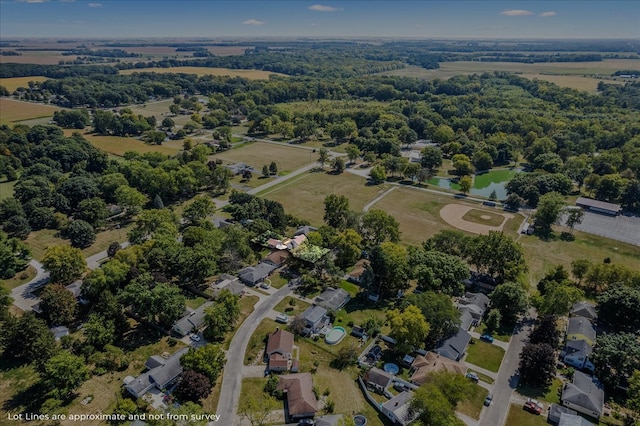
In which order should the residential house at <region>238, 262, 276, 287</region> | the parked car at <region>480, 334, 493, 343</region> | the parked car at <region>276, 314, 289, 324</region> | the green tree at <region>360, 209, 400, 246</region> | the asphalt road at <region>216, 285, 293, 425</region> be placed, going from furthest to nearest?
the green tree at <region>360, 209, 400, 246</region> < the residential house at <region>238, 262, 276, 287</region> < the parked car at <region>276, 314, 289, 324</region> < the parked car at <region>480, 334, 493, 343</region> < the asphalt road at <region>216, 285, 293, 425</region>

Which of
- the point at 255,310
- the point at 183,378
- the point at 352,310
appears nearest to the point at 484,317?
the point at 352,310

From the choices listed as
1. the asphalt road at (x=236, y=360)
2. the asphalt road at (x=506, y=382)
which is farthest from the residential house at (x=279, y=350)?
the asphalt road at (x=506, y=382)

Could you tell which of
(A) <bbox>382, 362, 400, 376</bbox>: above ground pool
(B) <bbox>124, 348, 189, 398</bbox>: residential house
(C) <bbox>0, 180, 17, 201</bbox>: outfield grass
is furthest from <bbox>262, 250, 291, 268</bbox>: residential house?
(C) <bbox>0, 180, 17, 201</bbox>: outfield grass

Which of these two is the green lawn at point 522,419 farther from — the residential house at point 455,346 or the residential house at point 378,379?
the residential house at point 378,379

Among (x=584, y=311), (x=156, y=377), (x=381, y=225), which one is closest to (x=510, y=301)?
(x=584, y=311)

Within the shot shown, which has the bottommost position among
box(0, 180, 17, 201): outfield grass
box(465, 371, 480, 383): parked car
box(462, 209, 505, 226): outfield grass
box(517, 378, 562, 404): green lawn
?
box(517, 378, 562, 404): green lawn

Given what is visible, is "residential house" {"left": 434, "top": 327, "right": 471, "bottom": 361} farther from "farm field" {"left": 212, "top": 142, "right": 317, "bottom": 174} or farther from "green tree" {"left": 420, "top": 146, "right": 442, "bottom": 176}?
"farm field" {"left": 212, "top": 142, "right": 317, "bottom": 174}

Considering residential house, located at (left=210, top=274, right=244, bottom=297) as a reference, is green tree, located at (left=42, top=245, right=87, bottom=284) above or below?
above

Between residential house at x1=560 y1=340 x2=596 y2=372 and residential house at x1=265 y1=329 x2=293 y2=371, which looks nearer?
residential house at x1=265 y1=329 x2=293 y2=371
